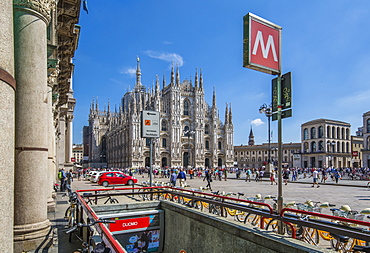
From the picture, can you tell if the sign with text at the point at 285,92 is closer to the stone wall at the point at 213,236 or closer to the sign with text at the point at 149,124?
the stone wall at the point at 213,236

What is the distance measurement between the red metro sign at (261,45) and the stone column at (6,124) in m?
3.66

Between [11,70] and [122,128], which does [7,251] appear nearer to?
Answer: [11,70]

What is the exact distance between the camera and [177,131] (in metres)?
68.9

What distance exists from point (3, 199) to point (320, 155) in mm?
80113

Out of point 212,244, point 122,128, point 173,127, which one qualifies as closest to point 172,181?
point 212,244

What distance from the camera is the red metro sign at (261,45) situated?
5.14 m

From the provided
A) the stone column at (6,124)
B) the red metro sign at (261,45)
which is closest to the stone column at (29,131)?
the stone column at (6,124)

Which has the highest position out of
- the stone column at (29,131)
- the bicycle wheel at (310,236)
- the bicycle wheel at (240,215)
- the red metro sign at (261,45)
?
the red metro sign at (261,45)

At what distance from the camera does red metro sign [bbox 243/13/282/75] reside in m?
5.14

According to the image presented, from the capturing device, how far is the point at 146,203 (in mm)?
8383

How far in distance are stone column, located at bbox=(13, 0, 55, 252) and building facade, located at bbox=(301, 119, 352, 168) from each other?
77420 millimetres

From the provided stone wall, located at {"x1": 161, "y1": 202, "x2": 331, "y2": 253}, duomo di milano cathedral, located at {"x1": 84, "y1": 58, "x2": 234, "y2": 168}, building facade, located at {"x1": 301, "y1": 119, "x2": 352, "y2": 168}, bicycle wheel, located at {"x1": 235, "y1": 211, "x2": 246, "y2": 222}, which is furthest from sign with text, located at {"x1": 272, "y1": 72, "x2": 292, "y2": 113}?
building facade, located at {"x1": 301, "y1": 119, "x2": 352, "y2": 168}

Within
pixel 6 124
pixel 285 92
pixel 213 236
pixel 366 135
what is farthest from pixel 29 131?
pixel 366 135

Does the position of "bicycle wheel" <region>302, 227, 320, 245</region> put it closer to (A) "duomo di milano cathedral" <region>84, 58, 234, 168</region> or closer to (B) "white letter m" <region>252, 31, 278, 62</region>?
(B) "white letter m" <region>252, 31, 278, 62</region>
